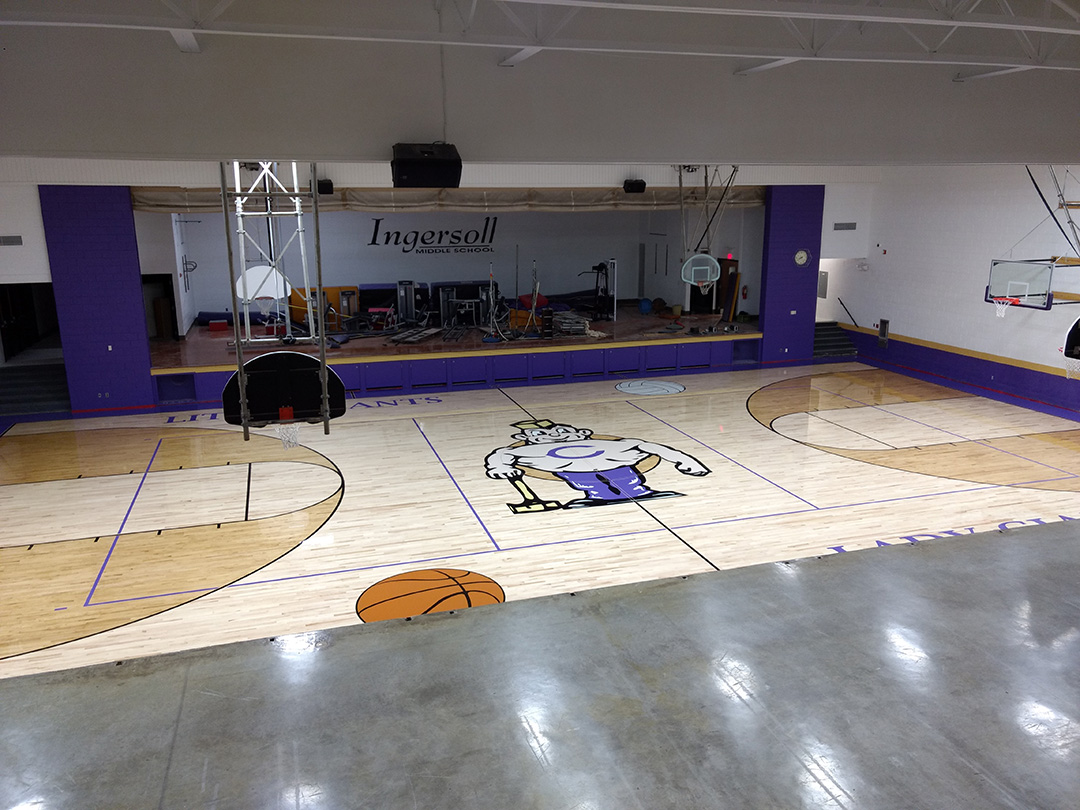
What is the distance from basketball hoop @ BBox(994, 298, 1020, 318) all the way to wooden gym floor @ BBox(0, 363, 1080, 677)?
57.9 inches

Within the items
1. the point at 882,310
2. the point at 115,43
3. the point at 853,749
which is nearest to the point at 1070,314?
the point at 882,310

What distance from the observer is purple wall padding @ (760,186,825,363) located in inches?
602

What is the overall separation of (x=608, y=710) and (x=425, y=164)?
13.9 ft

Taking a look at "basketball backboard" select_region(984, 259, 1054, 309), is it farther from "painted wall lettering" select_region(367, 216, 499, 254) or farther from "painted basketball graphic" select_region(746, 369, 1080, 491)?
"painted wall lettering" select_region(367, 216, 499, 254)

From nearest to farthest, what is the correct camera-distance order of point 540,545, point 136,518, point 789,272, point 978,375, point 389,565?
point 389,565 → point 540,545 → point 136,518 → point 978,375 → point 789,272

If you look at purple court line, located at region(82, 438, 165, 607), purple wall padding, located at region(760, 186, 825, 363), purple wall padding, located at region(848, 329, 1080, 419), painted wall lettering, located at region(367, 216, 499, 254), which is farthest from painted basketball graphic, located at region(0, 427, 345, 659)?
purple wall padding, located at region(848, 329, 1080, 419)

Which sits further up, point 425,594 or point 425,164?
point 425,164

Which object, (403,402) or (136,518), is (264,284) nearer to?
(403,402)

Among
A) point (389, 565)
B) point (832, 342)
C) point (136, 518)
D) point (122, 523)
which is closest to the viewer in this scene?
point (389, 565)

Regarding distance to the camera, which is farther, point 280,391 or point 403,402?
point 403,402

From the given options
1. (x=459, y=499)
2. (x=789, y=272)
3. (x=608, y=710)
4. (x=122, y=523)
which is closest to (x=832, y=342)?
(x=789, y=272)

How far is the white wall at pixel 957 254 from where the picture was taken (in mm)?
12531

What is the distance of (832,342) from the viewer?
54.7 ft

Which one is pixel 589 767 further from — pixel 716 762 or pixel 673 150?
pixel 673 150
